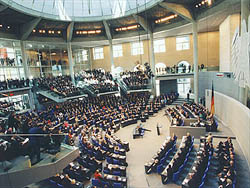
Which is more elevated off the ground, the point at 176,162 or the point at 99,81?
the point at 99,81

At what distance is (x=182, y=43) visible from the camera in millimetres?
25859

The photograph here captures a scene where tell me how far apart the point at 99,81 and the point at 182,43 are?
13803 mm

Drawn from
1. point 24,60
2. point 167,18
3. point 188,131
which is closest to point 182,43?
point 167,18

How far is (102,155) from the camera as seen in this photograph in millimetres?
9977

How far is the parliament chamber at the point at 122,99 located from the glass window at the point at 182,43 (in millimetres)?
149

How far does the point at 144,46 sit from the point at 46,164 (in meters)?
25.3

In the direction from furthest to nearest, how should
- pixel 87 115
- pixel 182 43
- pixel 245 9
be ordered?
pixel 182 43
pixel 87 115
pixel 245 9

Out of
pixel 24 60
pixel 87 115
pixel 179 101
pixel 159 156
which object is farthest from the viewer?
pixel 179 101

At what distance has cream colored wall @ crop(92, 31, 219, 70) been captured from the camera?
76.5 feet

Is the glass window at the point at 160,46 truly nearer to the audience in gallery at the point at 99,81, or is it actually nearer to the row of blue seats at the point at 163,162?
the audience in gallery at the point at 99,81

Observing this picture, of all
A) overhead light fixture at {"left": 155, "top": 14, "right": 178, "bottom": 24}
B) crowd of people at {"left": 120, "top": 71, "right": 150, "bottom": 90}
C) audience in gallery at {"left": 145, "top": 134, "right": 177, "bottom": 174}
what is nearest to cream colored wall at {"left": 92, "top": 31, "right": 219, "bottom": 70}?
crowd of people at {"left": 120, "top": 71, "right": 150, "bottom": 90}

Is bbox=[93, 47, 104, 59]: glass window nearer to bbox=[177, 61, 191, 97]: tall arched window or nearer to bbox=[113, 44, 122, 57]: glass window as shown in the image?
bbox=[113, 44, 122, 57]: glass window

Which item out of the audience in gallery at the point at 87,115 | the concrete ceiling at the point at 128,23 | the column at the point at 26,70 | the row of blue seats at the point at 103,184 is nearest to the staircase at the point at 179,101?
the audience in gallery at the point at 87,115

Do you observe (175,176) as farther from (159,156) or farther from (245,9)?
(245,9)
